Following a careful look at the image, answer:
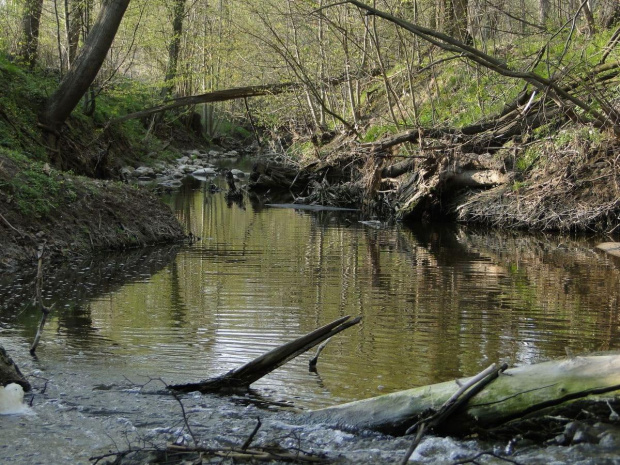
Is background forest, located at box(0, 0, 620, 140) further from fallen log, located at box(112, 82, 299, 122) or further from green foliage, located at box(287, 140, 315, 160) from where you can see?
green foliage, located at box(287, 140, 315, 160)

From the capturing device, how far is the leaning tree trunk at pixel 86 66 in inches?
692

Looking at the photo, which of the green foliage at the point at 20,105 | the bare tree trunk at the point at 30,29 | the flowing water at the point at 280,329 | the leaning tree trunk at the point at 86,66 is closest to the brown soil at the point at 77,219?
the flowing water at the point at 280,329

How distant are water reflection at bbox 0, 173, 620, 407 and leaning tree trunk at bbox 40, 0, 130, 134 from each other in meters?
5.65

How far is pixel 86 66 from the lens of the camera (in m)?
18.1

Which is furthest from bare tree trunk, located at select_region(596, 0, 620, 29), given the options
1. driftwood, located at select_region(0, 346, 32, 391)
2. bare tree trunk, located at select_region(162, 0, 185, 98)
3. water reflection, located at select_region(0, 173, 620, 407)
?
driftwood, located at select_region(0, 346, 32, 391)

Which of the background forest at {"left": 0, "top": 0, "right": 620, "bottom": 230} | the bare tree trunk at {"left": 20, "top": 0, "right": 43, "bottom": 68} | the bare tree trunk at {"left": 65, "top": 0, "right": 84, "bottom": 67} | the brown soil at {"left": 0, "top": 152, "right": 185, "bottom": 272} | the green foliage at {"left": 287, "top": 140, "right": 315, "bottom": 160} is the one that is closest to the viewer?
the brown soil at {"left": 0, "top": 152, "right": 185, "bottom": 272}

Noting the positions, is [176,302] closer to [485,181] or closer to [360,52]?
[485,181]

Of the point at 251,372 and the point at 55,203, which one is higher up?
the point at 55,203

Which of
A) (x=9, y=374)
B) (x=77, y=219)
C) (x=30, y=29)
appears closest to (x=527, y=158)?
(x=77, y=219)

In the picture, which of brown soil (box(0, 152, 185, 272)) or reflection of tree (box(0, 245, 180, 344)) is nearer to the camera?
reflection of tree (box(0, 245, 180, 344))

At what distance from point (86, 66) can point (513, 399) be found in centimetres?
1586

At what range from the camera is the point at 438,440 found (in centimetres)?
458

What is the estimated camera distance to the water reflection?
6.64 metres

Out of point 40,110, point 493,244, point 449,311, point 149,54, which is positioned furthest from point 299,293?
point 149,54
